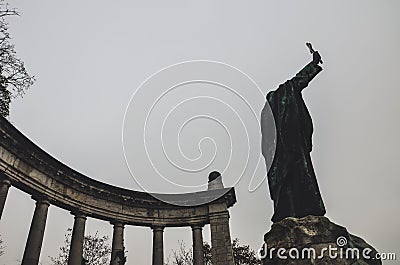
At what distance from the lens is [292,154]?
10719 mm

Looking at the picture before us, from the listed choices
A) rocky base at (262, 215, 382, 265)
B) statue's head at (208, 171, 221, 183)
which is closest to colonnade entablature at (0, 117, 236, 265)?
statue's head at (208, 171, 221, 183)

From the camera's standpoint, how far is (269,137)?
11.6 meters

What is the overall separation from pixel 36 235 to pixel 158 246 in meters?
12.2

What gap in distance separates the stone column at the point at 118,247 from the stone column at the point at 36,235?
7139 mm

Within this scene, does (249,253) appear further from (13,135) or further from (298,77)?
(298,77)

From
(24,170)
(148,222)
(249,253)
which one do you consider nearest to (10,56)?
(24,170)

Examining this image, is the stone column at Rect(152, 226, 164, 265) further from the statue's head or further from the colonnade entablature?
the statue's head

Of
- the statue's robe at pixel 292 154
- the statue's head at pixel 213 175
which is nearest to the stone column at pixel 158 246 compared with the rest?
the statue's head at pixel 213 175

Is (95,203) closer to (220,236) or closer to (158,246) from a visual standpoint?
(158,246)

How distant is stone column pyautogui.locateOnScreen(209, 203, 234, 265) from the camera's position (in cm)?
3075

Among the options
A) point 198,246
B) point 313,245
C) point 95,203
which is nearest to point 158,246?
point 198,246

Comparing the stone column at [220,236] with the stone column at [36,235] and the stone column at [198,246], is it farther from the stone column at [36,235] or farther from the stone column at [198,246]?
the stone column at [36,235]

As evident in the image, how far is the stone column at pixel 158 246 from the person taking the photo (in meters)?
31.8

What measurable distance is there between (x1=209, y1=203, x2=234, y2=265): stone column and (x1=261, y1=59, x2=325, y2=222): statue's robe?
73.1 ft
